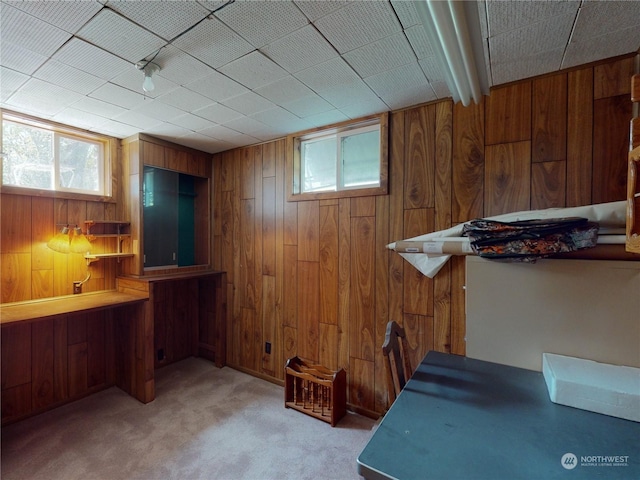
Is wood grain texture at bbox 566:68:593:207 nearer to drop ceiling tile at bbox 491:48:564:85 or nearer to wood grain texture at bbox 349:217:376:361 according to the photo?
drop ceiling tile at bbox 491:48:564:85

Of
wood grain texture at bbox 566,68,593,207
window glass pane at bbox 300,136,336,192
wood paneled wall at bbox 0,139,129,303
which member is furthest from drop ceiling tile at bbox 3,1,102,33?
wood grain texture at bbox 566,68,593,207

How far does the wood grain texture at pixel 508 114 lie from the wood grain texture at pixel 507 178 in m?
0.06

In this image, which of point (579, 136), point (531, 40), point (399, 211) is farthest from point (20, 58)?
point (579, 136)

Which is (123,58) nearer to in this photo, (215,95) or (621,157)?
(215,95)

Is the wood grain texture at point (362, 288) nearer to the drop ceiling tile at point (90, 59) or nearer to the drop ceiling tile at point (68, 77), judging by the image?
the drop ceiling tile at point (90, 59)

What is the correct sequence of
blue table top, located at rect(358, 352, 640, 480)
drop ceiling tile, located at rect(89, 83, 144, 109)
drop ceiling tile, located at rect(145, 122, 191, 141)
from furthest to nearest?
drop ceiling tile, located at rect(145, 122, 191, 141) → drop ceiling tile, located at rect(89, 83, 144, 109) → blue table top, located at rect(358, 352, 640, 480)

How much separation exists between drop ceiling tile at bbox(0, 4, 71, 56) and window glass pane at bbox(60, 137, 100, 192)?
132 centimetres

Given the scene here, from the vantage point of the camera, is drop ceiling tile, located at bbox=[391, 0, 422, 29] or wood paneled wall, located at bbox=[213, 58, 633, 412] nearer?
drop ceiling tile, located at bbox=[391, 0, 422, 29]

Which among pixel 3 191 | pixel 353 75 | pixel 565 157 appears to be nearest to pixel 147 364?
pixel 3 191

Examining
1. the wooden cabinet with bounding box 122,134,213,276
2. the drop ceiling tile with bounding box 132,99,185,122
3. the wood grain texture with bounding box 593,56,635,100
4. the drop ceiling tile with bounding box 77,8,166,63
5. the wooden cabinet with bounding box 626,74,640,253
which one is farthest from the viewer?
the wooden cabinet with bounding box 122,134,213,276

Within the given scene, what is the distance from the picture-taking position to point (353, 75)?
182 centimetres

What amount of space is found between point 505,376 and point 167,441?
229cm

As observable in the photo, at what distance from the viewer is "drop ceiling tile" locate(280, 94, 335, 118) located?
7.02ft

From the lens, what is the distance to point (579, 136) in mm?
1718
